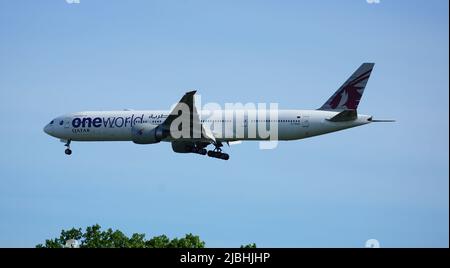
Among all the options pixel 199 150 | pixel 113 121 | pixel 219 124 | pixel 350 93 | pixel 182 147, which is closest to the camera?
pixel 219 124

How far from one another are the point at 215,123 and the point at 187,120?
126 inches

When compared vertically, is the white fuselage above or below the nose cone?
below

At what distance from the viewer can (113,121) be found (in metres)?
71.4

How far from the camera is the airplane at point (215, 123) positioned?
66.1m

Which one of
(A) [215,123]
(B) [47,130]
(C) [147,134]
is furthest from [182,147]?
(B) [47,130]

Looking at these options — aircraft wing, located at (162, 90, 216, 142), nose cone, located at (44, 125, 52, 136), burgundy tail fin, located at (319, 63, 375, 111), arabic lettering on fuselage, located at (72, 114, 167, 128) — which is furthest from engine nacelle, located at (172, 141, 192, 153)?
nose cone, located at (44, 125, 52, 136)

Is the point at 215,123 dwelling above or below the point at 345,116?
above

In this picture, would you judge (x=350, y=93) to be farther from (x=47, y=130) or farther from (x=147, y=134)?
(x=47, y=130)

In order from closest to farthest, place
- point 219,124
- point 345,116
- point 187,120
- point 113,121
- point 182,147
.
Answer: point 345,116
point 187,120
point 219,124
point 182,147
point 113,121

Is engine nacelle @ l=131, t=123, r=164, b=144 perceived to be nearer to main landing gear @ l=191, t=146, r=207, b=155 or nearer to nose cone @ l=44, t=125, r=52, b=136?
main landing gear @ l=191, t=146, r=207, b=155

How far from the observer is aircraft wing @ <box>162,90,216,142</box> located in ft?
213

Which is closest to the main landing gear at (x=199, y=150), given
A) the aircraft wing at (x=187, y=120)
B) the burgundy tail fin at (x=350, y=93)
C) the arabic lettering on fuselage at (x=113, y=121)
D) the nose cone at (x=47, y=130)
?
the aircraft wing at (x=187, y=120)

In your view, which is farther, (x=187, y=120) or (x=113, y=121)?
(x=113, y=121)
